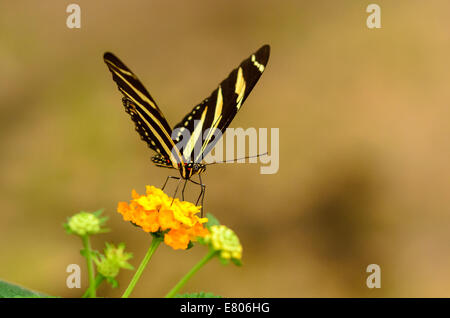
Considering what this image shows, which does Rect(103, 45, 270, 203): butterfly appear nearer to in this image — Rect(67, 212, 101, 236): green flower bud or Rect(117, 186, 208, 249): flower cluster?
Rect(117, 186, 208, 249): flower cluster

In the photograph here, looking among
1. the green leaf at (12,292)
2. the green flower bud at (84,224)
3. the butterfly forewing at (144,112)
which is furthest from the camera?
the butterfly forewing at (144,112)

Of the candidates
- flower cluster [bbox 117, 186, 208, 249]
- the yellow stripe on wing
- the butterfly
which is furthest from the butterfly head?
flower cluster [bbox 117, 186, 208, 249]

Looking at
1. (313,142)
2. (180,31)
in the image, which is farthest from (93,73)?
(313,142)

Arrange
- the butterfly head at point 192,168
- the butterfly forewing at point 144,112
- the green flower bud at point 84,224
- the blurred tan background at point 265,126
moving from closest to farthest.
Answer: the green flower bud at point 84,224 < the butterfly forewing at point 144,112 < the butterfly head at point 192,168 < the blurred tan background at point 265,126

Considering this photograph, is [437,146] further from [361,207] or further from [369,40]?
[369,40]

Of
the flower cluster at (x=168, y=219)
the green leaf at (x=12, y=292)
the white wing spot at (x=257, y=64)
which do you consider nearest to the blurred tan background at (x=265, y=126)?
the green leaf at (x=12, y=292)

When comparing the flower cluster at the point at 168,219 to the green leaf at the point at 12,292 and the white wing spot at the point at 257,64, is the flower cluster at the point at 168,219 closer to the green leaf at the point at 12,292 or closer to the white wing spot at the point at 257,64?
the green leaf at the point at 12,292

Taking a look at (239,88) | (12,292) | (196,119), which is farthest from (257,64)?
(12,292)
